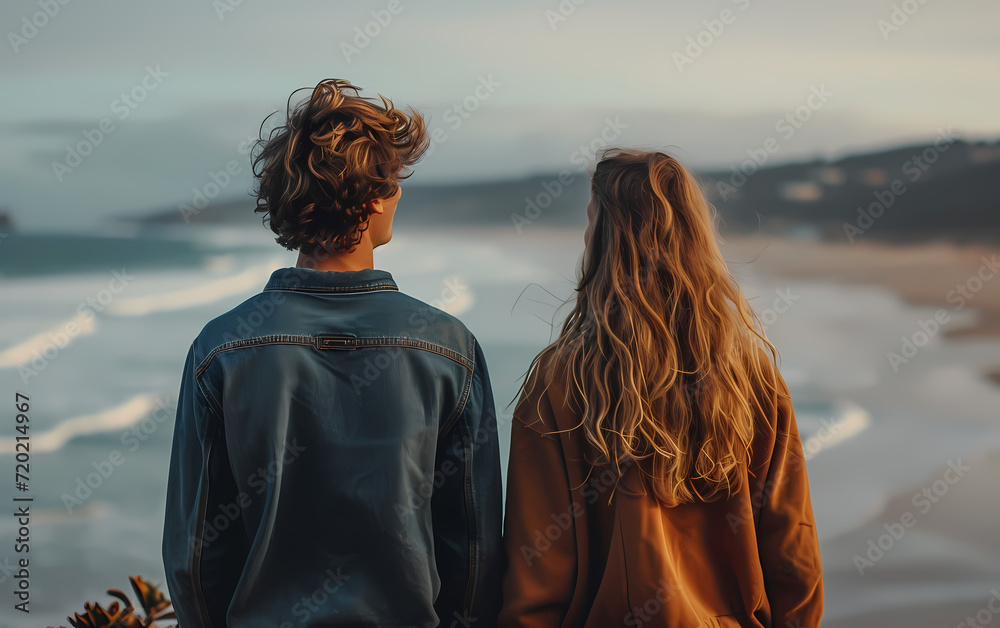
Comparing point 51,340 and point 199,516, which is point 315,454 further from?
point 51,340

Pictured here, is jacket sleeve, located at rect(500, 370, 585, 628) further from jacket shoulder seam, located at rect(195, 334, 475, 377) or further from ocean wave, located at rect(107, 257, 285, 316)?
ocean wave, located at rect(107, 257, 285, 316)

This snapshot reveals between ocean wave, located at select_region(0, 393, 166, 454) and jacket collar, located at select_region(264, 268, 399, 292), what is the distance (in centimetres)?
195

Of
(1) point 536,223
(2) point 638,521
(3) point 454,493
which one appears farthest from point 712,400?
(1) point 536,223

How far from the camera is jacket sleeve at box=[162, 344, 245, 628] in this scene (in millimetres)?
1290

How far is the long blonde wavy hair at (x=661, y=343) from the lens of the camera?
4.26 feet

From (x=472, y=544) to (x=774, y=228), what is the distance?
237 cm

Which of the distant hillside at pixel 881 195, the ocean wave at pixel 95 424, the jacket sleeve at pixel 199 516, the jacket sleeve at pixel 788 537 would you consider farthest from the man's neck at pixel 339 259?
the distant hillside at pixel 881 195

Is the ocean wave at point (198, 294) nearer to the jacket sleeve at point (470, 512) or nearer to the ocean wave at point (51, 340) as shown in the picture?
the ocean wave at point (51, 340)

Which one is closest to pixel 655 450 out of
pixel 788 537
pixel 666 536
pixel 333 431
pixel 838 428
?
pixel 666 536

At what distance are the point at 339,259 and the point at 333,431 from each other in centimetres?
29

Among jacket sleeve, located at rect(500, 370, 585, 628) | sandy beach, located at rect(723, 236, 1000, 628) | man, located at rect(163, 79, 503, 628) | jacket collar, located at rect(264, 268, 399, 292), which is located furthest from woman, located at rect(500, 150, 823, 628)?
sandy beach, located at rect(723, 236, 1000, 628)

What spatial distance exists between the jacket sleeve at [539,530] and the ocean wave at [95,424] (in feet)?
6.72

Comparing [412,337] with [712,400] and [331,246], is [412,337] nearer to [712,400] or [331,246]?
[331,246]

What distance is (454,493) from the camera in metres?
1.36
